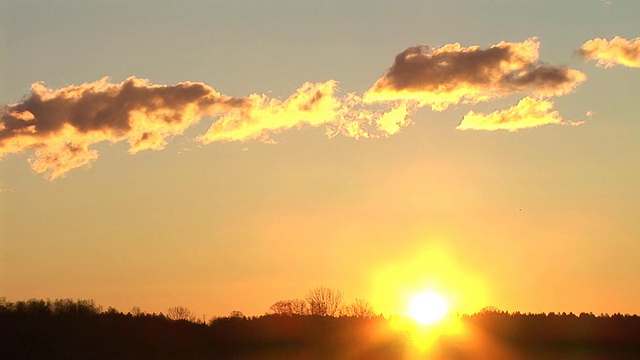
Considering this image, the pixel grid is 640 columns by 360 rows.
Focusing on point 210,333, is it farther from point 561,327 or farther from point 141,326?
point 561,327

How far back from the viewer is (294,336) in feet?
263

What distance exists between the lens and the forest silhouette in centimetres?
6116

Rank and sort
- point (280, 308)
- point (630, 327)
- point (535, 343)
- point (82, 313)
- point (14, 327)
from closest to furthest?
point (14, 327)
point (82, 313)
point (535, 343)
point (630, 327)
point (280, 308)

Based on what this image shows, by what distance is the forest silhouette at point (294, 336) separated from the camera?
61156mm

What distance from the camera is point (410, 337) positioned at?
77625 millimetres

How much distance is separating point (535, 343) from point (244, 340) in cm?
1868

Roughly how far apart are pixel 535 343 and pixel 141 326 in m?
26.6

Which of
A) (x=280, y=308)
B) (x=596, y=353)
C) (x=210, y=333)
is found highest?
(x=280, y=308)

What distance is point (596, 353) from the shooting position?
74.6m

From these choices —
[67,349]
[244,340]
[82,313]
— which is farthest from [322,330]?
[67,349]

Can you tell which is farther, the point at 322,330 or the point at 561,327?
the point at 561,327

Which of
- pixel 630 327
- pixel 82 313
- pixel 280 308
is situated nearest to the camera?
pixel 82 313

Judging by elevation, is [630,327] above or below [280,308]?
below

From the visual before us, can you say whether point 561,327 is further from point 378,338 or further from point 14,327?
point 14,327
